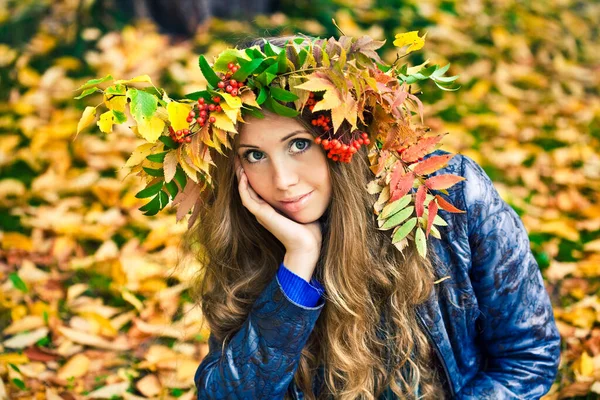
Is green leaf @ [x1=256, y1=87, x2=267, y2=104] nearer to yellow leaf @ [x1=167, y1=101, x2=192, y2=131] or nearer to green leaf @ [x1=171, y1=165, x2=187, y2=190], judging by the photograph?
yellow leaf @ [x1=167, y1=101, x2=192, y2=131]

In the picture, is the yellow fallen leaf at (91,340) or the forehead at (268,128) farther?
the yellow fallen leaf at (91,340)

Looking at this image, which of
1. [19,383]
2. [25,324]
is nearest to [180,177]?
[19,383]

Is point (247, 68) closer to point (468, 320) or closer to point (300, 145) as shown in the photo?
point (300, 145)

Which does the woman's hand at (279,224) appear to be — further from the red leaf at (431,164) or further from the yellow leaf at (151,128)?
the red leaf at (431,164)

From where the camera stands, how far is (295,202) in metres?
2.04

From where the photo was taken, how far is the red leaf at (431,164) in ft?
6.54

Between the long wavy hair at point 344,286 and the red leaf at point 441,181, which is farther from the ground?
the red leaf at point 441,181

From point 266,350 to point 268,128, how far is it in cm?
73

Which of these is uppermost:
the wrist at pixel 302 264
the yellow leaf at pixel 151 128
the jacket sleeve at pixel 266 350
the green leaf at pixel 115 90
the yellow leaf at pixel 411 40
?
the yellow leaf at pixel 411 40

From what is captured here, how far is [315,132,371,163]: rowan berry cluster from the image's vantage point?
6.23ft

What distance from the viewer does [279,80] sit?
73.6 inches

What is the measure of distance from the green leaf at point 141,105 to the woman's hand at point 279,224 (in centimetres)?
36

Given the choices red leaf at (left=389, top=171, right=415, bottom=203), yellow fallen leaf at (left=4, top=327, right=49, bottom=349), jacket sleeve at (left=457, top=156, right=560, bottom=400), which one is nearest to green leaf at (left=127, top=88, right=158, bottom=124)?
red leaf at (left=389, top=171, right=415, bottom=203)

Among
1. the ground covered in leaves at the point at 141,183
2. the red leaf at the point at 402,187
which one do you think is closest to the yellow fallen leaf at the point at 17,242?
the ground covered in leaves at the point at 141,183
